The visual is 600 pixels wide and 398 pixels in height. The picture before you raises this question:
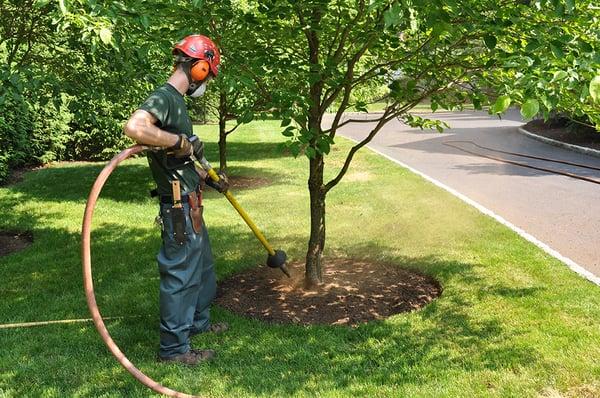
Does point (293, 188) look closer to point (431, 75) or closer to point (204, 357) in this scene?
point (431, 75)

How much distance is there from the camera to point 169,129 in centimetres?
396

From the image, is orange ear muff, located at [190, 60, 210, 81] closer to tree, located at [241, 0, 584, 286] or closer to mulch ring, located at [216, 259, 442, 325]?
tree, located at [241, 0, 584, 286]

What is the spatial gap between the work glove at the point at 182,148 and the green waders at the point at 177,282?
403mm

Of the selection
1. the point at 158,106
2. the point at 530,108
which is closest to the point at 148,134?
the point at 158,106

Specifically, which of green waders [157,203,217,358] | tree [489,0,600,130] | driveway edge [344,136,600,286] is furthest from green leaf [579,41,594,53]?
driveway edge [344,136,600,286]

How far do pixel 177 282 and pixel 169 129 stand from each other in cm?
108

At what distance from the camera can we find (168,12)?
4.71 m

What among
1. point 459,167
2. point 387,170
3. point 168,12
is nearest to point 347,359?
point 168,12

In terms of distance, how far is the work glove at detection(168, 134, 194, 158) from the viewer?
3.82m

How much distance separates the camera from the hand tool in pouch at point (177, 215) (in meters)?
4.00

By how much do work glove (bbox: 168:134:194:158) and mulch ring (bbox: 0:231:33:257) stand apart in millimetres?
4746

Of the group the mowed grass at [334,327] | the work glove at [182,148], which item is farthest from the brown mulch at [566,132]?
the work glove at [182,148]

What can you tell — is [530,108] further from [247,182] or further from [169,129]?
[247,182]

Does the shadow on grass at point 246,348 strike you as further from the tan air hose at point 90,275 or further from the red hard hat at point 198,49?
the red hard hat at point 198,49
